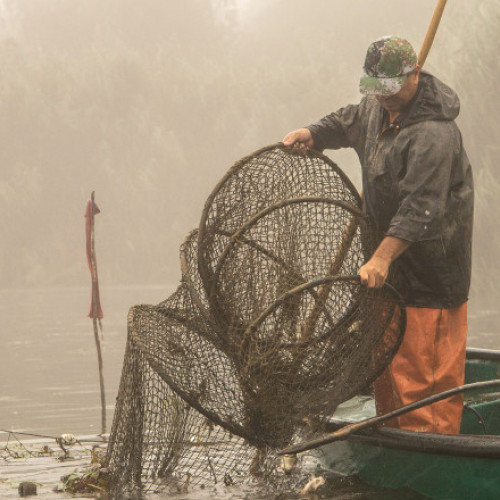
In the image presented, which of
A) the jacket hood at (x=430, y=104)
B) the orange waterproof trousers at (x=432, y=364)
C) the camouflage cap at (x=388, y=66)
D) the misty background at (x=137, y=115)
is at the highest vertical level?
the misty background at (x=137, y=115)

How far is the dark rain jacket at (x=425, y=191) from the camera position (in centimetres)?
510

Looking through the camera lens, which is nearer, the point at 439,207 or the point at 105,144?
the point at 439,207

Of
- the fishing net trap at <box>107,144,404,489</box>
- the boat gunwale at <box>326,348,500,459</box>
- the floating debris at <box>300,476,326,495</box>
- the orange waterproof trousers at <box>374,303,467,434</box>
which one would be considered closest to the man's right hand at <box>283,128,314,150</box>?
A: the fishing net trap at <box>107,144,404,489</box>

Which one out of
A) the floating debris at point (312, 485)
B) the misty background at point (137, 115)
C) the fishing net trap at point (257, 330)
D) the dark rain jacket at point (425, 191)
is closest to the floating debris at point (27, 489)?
the fishing net trap at point (257, 330)

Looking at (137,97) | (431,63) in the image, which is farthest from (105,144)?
(431,63)

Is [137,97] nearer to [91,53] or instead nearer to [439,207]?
[91,53]

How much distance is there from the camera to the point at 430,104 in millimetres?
5246

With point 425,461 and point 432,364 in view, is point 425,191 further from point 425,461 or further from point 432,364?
point 425,461

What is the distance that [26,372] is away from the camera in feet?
88.8

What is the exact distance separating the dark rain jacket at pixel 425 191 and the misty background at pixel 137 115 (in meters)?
75.5

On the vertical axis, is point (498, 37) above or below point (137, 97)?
below

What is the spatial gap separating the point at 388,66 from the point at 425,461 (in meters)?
2.01

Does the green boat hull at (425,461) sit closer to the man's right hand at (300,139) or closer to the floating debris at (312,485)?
the floating debris at (312,485)

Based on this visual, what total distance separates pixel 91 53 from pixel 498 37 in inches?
3175
